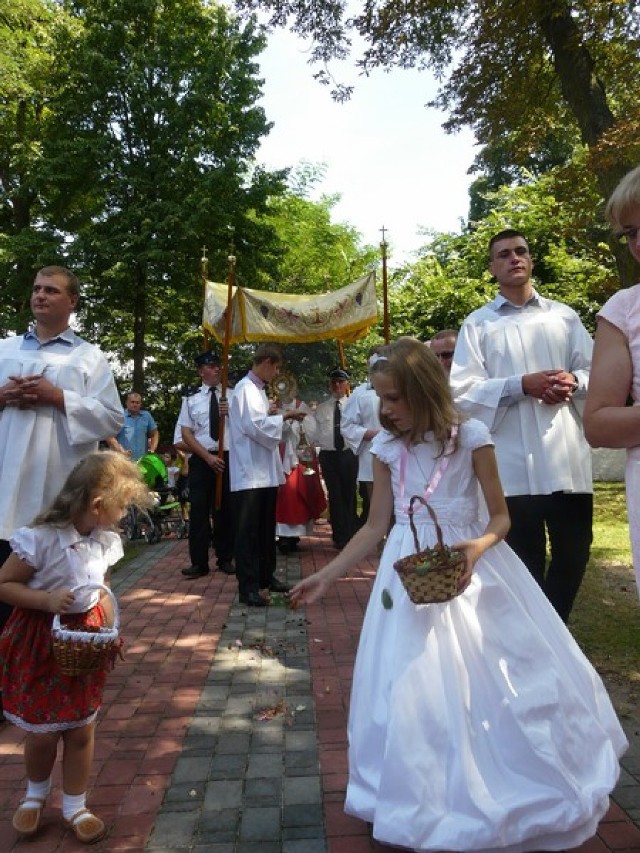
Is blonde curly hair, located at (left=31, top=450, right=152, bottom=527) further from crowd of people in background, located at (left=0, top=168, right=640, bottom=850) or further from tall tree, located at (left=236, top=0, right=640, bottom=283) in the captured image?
tall tree, located at (left=236, top=0, right=640, bottom=283)

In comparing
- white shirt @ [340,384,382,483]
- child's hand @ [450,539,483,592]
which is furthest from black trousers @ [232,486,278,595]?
child's hand @ [450,539,483,592]

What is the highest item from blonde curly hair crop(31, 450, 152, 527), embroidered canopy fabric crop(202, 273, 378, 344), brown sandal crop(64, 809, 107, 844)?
embroidered canopy fabric crop(202, 273, 378, 344)

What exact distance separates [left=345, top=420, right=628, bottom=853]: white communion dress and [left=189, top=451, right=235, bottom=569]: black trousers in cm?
534

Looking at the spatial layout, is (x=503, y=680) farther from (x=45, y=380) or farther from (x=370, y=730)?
(x=45, y=380)

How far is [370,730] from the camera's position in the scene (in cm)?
254

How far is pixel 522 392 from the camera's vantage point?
12.3ft

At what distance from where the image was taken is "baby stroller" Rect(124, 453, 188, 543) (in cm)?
1062

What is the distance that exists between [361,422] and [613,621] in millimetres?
3761

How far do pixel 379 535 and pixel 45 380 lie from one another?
186 cm

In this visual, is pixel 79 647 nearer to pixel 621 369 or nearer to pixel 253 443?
pixel 621 369

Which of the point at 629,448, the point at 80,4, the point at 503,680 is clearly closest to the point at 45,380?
the point at 503,680

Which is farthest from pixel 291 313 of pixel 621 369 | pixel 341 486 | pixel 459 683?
pixel 621 369

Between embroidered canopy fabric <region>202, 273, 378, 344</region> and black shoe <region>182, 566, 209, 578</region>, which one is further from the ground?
embroidered canopy fabric <region>202, 273, 378, 344</region>

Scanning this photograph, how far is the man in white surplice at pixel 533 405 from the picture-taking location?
379 cm
